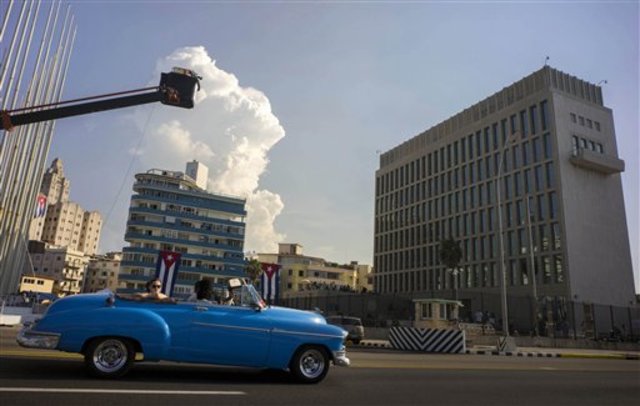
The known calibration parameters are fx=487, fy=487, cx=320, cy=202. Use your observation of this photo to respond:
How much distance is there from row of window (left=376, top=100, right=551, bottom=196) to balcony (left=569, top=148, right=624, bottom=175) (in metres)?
3.50

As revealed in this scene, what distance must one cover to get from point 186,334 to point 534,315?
3945 centimetres

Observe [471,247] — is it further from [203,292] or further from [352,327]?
[203,292]

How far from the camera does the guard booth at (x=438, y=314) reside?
28578 mm

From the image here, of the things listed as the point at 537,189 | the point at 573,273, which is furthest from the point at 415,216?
the point at 573,273

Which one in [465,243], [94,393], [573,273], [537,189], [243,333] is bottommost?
[94,393]

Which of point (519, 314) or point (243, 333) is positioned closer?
point (243, 333)

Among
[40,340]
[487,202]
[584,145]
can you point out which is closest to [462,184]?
[487,202]

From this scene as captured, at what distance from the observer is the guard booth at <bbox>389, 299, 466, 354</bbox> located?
963 inches

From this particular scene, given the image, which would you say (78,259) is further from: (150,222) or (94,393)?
(94,393)

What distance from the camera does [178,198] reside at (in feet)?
295

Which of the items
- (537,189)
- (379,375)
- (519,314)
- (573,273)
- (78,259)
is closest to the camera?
(379,375)

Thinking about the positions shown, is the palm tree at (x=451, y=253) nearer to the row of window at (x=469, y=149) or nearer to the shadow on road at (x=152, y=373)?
the row of window at (x=469, y=149)

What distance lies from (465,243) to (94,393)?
73.2 meters

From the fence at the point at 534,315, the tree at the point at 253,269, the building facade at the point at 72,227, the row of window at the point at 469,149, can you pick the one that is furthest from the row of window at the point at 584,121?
the building facade at the point at 72,227
